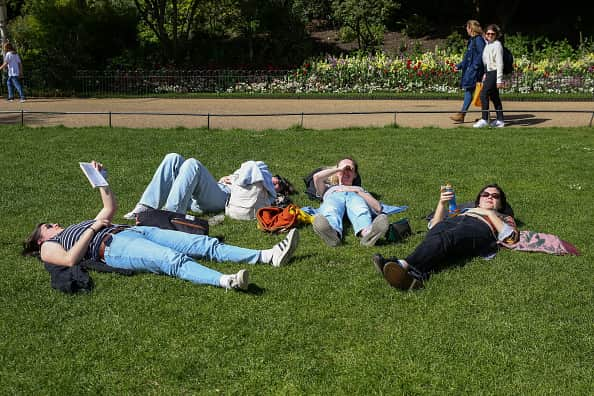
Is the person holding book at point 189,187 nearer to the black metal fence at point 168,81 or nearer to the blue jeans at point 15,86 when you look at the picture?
the blue jeans at point 15,86

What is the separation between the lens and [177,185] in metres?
6.85

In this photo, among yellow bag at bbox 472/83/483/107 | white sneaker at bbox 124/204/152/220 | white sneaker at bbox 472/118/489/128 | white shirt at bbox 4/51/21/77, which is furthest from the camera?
white shirt at bbox 4/51/21/77

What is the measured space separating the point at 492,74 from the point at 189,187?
26.3ft

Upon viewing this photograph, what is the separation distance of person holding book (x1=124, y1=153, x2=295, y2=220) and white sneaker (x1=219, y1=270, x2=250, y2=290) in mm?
1852

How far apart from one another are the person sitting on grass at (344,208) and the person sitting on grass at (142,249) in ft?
2.18

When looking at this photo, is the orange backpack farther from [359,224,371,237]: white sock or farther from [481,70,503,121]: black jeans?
[481,70,503,121]: black jeans

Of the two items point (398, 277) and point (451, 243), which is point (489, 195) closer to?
point (451, 243)

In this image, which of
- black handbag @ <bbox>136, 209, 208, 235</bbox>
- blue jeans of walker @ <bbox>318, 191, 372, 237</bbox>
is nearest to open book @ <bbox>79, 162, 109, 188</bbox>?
black handbag @ <bbox>136, 209, 208, 235</bbox>

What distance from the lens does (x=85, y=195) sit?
27.1 feet

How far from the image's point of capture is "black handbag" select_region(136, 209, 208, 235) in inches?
239

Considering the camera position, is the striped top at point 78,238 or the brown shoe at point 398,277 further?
the striped top at point 78,238

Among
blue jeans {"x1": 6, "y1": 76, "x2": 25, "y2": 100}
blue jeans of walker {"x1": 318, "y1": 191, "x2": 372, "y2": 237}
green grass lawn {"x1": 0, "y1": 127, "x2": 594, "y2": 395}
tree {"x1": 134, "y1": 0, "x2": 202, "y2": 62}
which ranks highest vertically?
tree {"x1": 134, "y1": 0, "x2": 202, "y2": 62}

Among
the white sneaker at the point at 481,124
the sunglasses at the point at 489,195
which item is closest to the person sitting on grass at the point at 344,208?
the sunglasses at the point at 489,195

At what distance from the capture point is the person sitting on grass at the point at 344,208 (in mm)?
6234
